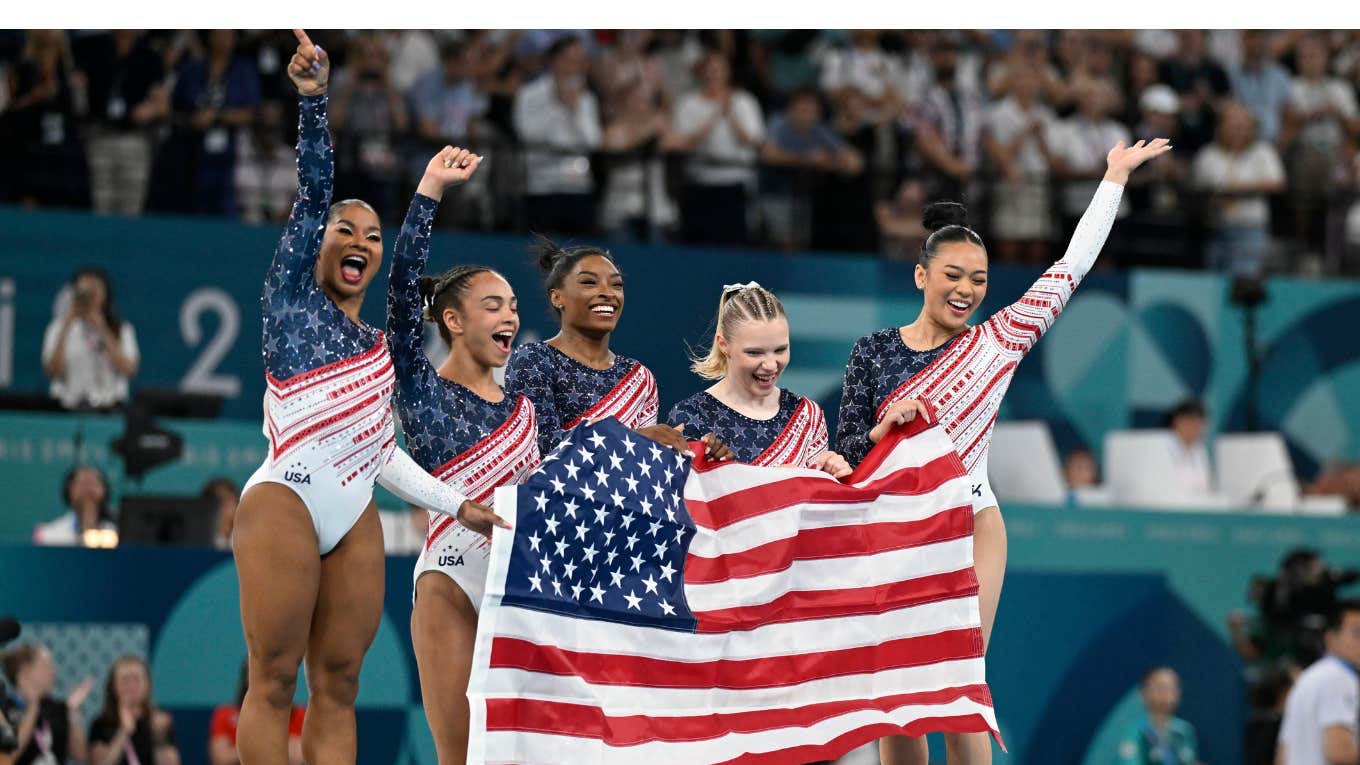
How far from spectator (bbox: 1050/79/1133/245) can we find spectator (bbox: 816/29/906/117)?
4.22ft

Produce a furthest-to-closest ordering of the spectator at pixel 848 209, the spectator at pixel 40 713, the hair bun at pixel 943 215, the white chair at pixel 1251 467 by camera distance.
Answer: the white chair at pixel 1251 467 < the spectator at pixel 848 209 < the spectator at pixel 40 713 < the hair bun at pixel 943 215

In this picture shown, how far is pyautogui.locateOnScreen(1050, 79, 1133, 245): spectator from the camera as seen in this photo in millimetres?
12711

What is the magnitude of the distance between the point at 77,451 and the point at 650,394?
478 centimetres

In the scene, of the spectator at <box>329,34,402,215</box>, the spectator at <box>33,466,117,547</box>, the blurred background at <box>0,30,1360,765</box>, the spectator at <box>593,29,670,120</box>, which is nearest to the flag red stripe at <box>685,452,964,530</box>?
the blurred background at <box>0,30,1360,765</box>

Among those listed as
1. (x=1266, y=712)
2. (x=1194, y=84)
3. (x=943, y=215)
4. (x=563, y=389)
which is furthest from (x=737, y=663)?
(x=1194, y=84)

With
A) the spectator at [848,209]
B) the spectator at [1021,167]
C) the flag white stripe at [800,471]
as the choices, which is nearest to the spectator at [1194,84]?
the spectator at [1021,167]

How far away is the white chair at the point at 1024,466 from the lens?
38.5 feet

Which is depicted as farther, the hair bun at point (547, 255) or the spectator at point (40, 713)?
the spectator at point (40, 713)

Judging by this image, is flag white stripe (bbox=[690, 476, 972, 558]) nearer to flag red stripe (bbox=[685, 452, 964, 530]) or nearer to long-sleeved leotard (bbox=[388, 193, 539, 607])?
flag red stripe (bbox=[685, 452, 964, 530])

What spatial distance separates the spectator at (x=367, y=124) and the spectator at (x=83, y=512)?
2.16m

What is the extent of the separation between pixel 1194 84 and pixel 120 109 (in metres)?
7.85

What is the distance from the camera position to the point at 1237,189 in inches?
520

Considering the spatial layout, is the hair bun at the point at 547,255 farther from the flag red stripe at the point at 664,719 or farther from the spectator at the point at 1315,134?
the spectator at the point at 1315,134

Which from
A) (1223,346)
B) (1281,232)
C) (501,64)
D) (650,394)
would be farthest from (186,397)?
(1281,232)
